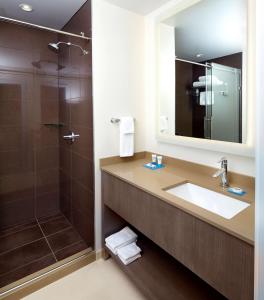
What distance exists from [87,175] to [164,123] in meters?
0.86

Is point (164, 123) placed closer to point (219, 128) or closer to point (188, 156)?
point (188, 156)

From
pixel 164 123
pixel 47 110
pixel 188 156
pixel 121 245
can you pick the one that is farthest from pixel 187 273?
pixel 47 110

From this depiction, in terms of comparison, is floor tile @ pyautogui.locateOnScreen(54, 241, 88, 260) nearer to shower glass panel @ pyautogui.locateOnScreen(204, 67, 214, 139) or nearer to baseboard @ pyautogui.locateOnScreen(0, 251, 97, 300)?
baseboard @ pyautogui.locateOnScreen(0, 251, 97, 300)

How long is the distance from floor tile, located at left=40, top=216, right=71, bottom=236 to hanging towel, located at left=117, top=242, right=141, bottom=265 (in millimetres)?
930

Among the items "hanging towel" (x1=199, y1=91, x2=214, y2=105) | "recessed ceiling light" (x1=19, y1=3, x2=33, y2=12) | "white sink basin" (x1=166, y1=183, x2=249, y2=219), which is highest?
"recessed ceiling light" (x1=19, y1=3, x2=33, y2=12)

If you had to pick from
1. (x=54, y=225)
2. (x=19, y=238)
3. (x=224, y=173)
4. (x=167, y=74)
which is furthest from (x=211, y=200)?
(x=19, y=238)

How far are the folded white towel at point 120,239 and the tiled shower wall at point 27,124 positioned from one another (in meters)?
1.16

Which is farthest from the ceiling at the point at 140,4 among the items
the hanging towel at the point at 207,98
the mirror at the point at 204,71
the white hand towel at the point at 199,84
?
the hanging towel at the point at 207,98

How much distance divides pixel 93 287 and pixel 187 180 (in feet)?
3.62

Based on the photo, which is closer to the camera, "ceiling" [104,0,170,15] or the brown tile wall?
"ceiling" [104,0,170,15]

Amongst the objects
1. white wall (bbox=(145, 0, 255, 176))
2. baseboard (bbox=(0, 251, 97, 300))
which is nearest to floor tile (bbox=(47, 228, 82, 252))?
baseboard (bbox=(0, 251, 97, 300))

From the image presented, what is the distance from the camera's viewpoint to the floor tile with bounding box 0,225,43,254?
6.76 feet

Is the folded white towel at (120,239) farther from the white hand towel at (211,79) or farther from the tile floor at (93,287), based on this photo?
the white hand towel at (211,79)

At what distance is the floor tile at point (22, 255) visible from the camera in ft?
5.91
